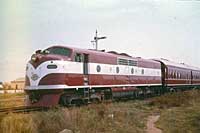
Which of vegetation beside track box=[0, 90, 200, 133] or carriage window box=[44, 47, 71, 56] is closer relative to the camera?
vegetation beside track box=[0, 90, 200, 133]

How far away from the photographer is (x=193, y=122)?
11914mm

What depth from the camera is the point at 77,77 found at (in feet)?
52.9

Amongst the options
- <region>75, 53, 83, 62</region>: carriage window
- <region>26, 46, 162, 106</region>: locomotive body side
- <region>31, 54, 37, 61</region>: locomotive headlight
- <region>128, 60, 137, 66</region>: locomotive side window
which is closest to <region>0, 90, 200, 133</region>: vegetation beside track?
<region>26, 46, 162, 106</region>: locomotive body side

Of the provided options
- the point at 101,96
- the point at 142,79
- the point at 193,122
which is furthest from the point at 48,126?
the point at 142,79

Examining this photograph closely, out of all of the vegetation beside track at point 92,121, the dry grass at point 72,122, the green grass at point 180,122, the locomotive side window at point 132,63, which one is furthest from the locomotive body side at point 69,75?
the green grass at point 180,122

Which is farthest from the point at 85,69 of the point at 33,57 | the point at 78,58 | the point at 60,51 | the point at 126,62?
the point at 126,62

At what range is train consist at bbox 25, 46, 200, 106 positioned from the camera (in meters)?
15.0

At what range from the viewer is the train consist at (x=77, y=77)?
15039mm

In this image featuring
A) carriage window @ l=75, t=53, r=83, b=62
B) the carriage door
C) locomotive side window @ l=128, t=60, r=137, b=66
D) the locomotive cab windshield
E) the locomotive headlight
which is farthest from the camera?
locomotive side window @ l=128, t=60, r=137, b=66

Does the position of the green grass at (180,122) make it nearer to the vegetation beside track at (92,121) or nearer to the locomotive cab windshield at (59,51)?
the vegetation beside track at (92,121)

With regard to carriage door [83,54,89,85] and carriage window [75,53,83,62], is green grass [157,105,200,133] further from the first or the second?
carriage window [75,53,83,62]

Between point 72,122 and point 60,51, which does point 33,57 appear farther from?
point 72,122

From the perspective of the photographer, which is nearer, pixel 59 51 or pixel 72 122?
pixel 72 122

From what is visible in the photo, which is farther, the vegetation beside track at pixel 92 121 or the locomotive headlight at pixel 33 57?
the locomotive headlight at pixel 33 57
